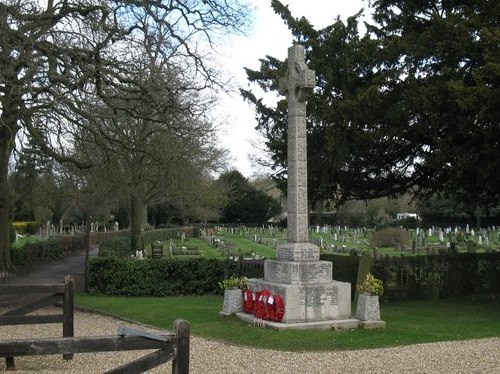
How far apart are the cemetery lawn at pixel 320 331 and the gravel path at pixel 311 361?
0.61 metres

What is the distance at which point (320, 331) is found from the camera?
1129 centimetres

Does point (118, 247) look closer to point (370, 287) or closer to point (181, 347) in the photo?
point (370, 287)

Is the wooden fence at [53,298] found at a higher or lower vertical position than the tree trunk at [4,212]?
lower

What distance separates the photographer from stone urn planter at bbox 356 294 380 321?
1199 centimetres

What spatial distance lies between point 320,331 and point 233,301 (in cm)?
250

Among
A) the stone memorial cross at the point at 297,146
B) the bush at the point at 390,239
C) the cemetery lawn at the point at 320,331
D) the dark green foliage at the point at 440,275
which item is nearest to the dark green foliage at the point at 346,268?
the dark green foliage at the point at 440,275

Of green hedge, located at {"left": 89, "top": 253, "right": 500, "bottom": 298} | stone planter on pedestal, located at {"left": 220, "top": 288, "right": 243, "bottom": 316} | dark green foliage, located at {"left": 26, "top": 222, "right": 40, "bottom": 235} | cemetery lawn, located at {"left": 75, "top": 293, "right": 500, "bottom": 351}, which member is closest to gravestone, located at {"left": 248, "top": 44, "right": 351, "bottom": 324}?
stone planter on pedestal, located at {"left": 220, "top": 288, "right": 243, "bottom": 316}

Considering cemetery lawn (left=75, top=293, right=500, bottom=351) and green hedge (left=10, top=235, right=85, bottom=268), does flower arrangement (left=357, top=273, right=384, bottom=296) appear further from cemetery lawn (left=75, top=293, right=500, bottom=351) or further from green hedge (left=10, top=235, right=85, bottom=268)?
green hedge (left=10, top=235, right=85, bottom=268)

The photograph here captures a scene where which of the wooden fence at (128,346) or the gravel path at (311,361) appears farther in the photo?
the gravel path at (311,361)

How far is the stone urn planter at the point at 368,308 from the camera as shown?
1199 centimetres

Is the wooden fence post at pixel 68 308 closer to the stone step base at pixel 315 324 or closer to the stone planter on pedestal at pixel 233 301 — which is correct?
the stone step base at pixel 315 324

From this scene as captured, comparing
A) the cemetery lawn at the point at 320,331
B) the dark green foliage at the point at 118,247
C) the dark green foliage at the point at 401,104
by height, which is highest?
the dark green foliage at the point at 401,104

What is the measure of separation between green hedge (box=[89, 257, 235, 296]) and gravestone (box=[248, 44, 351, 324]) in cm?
608

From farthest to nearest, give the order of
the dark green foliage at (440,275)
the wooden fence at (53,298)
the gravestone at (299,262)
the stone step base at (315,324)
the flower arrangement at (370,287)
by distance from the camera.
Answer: the dark green foliage at (440,275) → the flower arrangement at (370,287) → the gravestone at (299,262) → the stone step base at (315,324) → the wooden fence at (53,298)
